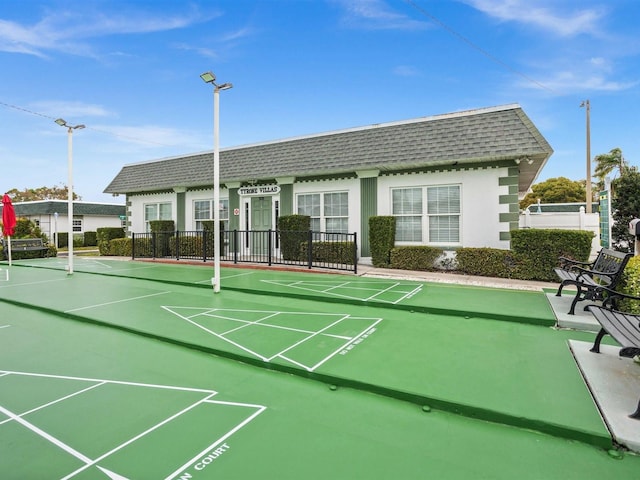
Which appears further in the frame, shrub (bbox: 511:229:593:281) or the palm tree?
the palm tree

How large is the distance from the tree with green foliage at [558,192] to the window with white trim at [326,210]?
38612 millimetres

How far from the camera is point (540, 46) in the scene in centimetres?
1168

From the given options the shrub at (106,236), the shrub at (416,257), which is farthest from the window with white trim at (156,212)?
the shrub at (416,257)

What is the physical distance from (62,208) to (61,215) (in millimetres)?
626

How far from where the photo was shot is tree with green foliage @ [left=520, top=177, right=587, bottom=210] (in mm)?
42219

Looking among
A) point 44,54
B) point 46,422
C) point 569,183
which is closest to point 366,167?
point 46,422

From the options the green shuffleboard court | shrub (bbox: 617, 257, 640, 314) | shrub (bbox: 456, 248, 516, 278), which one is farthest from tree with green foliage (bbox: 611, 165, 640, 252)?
the green shuffleboard court

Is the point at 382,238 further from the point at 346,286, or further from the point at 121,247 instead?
the point at 121,247

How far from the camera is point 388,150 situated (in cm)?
1062

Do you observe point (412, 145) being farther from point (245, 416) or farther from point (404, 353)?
point (245, 416)

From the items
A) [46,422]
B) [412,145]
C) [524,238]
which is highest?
[412,145]

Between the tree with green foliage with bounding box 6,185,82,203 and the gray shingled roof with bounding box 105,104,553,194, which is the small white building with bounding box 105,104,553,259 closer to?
the gray shingled roof with bounding box 105,104,553,194

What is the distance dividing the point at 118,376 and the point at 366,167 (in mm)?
8988

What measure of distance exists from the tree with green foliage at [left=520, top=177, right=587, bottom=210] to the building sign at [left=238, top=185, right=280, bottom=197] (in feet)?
130
